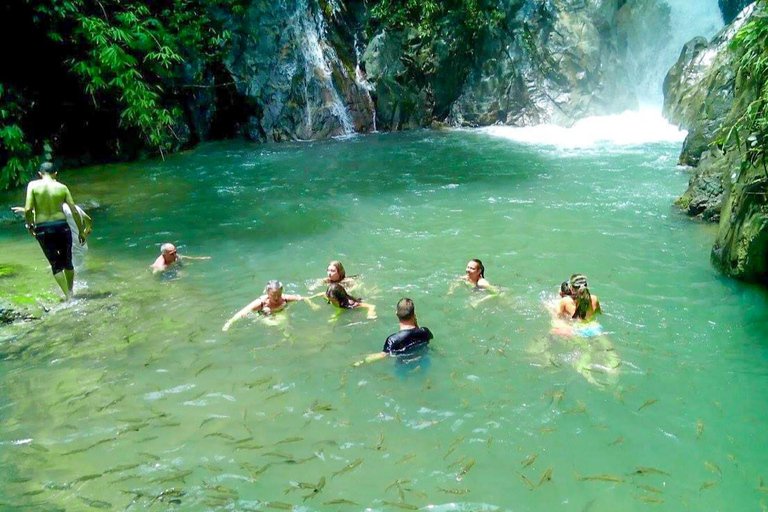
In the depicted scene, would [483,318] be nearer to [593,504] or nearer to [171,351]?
[593,504]

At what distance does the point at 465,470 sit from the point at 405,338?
1994mm

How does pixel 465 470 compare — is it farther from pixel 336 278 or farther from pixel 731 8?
pixel 731 8

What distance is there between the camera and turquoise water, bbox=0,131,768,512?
4438mm

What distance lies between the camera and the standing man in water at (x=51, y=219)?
301 inches

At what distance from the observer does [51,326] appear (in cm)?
729

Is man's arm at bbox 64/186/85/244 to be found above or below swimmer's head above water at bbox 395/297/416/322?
above

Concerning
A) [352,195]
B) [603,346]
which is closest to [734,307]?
[603,346]

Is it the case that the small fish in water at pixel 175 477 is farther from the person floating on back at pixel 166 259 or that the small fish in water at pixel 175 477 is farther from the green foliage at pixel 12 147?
the green foliage at pixel 12 147

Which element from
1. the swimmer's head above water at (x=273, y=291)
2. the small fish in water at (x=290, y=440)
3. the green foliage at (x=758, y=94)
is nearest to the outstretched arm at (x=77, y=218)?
the swimmer's head above water at (x=273, y=291)

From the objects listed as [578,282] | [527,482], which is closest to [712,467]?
[527,482]

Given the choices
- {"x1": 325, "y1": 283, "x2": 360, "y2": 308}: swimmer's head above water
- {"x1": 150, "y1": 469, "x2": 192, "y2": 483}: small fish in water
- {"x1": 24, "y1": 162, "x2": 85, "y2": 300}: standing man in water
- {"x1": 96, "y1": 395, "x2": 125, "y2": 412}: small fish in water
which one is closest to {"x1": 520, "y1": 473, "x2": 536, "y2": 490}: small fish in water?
{"x1": 150, "y1": 469, "x2": 192, "y2": 483}: small fish in water

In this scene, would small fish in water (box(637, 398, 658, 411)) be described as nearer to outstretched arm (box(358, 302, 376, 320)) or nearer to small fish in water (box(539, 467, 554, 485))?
small fish in water (box(539, 467, 554, 485))

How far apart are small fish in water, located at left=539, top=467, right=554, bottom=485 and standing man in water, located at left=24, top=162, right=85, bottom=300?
6.90 metres

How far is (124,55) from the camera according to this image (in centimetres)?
1627
